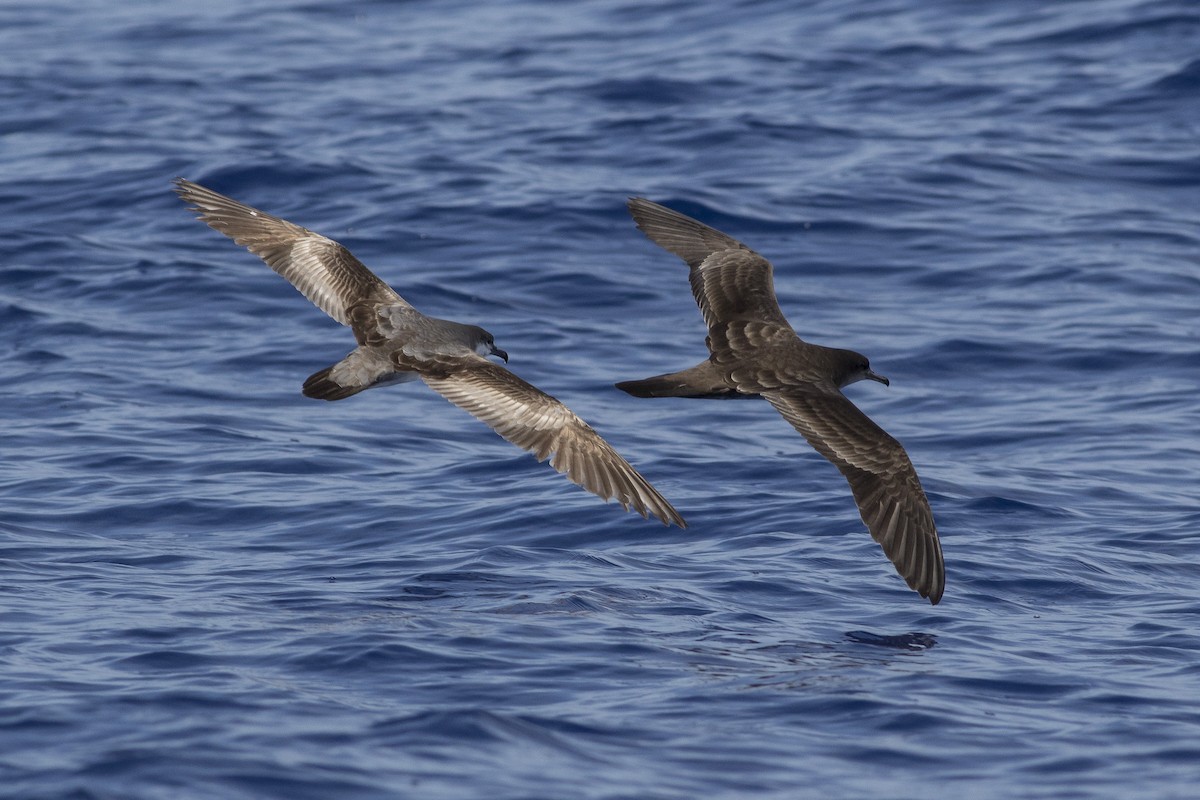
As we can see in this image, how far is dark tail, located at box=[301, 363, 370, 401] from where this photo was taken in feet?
27.8

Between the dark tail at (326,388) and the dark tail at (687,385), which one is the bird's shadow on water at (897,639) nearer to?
the dark tail at (687,385)

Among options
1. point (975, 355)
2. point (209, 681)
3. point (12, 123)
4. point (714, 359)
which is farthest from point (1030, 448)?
point (12, 123)

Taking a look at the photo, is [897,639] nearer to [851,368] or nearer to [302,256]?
[851,368]

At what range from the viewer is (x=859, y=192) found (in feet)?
46.5

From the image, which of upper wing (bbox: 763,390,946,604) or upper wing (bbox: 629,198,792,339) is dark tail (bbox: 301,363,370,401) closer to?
upper wing (bbox: 629,198,792,339)

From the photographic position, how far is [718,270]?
374 inches

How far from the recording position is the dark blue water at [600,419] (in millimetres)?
6340

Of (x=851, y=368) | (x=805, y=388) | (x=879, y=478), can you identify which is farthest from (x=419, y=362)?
(x=879, y=478)

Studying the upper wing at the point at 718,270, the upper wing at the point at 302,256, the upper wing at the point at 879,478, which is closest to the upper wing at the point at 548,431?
the upper wing at the point at 879,478

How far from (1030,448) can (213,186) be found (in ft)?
24.1

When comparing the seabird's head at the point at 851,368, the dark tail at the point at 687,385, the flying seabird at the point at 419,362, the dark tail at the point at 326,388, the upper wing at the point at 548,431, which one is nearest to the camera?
the upper wing at the point at 548,431

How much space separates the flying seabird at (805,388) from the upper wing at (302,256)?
5.52ft

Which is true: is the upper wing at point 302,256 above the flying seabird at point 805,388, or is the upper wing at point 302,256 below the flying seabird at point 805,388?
above

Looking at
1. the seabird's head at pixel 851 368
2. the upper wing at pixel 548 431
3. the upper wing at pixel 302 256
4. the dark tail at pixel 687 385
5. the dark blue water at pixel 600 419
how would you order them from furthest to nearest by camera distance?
the upper wing at pixel 302 256
the seabird's head at pixel 851 368
the dark tail at pixel 687 385
the upper wing at pixel 548 431
the dark blue water at pixel 600 419
